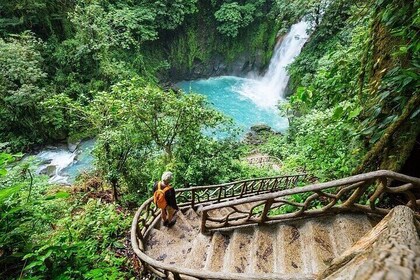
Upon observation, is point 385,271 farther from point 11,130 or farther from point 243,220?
point 11,130

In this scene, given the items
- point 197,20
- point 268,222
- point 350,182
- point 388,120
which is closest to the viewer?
point 388,120

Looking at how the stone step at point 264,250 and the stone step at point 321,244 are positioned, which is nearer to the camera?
the stone step at point 321,244

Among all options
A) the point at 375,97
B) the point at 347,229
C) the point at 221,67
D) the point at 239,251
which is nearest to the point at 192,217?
the point at 239,251

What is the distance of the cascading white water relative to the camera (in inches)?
841

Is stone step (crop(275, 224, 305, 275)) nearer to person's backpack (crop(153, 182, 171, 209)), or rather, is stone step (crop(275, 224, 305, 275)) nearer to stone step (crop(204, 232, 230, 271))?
stone step (crop(204, 232, 230, 271))

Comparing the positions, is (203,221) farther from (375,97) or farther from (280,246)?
(375,97)

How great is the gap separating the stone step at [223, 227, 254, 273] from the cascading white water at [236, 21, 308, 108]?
17705 millimetres

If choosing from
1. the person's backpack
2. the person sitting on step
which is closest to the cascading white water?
the person sitting on step

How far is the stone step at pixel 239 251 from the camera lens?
12.2 feet

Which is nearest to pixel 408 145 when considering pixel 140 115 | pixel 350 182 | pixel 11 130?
pixel 350 182

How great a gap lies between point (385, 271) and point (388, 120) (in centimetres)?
261

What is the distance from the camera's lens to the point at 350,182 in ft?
11.0

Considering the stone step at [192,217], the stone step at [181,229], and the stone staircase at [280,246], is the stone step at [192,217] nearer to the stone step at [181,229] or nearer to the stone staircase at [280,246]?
the stone step at [181,229]

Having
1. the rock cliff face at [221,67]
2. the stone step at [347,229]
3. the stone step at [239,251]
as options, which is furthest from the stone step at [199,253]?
the rock cliff face at [221,67]
